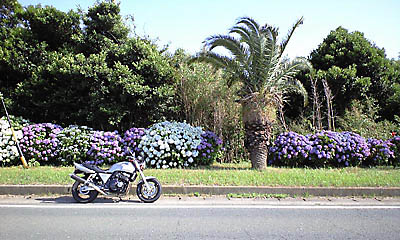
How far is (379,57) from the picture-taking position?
15.5 meters

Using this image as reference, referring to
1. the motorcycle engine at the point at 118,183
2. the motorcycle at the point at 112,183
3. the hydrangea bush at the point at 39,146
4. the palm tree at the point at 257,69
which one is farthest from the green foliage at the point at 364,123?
the hydrangea bush at the point at 39,146

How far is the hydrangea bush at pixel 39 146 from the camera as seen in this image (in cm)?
1020

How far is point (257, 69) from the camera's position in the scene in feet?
31.9

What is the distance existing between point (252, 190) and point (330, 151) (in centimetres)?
491

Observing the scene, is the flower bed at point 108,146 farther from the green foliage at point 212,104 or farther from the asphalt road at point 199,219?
the asphalt road at point 199,219

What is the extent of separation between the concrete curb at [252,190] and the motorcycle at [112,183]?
1.97 ft

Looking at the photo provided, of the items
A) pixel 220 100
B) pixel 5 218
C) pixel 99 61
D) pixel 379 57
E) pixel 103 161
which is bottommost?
pixel 5 218

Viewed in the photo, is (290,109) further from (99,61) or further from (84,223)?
(84,223)

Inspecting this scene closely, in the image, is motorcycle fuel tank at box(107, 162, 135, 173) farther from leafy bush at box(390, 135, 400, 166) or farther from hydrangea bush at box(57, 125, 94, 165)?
leafy bush at box(390, 135, 400, 166)

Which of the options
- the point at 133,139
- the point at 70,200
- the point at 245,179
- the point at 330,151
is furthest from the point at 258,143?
the point at 70,200

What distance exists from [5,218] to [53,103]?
24.3 feet

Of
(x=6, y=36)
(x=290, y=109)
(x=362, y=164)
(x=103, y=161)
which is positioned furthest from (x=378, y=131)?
(x=6, y=36)

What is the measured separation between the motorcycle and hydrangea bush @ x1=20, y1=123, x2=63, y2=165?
4.58 m

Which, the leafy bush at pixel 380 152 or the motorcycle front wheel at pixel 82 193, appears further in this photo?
the leafy bush at pixel 380 152
